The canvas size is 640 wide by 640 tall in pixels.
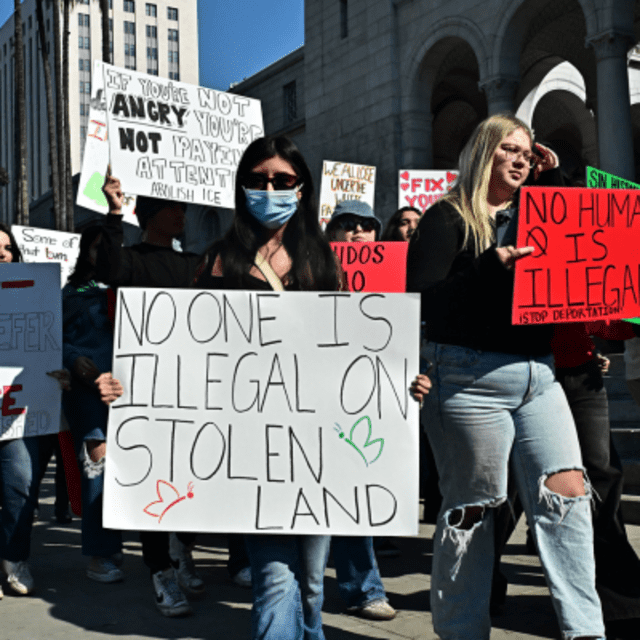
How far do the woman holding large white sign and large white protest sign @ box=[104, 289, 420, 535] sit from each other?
0.11 m

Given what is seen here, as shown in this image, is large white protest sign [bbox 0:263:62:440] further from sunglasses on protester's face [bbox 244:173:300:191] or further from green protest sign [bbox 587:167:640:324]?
green protest sign [bbox 587:167:640:324]

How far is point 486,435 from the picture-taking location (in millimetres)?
2777

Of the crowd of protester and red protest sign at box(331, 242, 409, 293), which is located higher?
red protest sign at box(331, 242, 409, 293)

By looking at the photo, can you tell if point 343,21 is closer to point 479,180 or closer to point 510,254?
point 479,180

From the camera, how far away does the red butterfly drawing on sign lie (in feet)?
8.34

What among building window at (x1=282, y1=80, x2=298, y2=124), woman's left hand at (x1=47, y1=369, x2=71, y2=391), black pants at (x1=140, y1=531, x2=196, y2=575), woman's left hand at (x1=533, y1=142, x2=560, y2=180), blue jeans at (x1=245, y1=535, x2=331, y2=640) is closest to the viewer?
blue jeans at (x1=245, y1=535, x2=331, y2=640)

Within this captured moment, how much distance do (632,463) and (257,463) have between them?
407 centimetres

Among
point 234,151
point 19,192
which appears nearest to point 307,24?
point 19,192

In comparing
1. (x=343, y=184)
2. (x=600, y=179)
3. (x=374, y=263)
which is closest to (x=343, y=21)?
(x=343, y=184)

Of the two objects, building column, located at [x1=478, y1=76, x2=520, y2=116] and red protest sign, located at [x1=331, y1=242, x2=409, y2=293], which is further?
building column, located at [x1=478, y1=76, x2=520, y2=116]

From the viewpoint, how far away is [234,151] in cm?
647

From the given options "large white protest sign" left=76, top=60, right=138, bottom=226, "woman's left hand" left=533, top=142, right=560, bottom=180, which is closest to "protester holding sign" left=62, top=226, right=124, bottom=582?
"woman's left hand" left=533, top=142, right=560, bottom=180

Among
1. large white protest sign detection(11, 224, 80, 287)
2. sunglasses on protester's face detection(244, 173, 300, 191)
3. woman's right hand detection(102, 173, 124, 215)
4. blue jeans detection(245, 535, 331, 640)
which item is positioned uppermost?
large white protest sign detection(11, 224, 80, 287)

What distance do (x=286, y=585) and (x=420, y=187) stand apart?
7392mm
